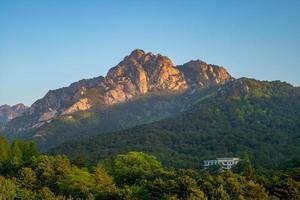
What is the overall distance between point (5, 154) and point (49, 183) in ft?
92.9

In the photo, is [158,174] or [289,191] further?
[158,174]

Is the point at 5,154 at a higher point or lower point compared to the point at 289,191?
higher

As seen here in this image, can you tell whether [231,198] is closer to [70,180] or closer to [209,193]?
[209,193]

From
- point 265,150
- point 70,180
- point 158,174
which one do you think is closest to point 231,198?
point 158,174

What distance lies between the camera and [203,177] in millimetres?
75125

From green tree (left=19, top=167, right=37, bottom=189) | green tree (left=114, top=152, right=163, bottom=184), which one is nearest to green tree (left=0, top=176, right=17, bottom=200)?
green tree (left=19, top=167, right=37, bottom=189)

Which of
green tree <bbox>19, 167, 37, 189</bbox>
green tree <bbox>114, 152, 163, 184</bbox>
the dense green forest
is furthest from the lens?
green tree <bbox>114, 152, 163, 184</bbox>

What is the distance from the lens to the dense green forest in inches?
2761

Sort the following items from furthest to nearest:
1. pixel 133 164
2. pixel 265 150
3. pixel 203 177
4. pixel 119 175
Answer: pixel 265 150 → pixel 133 164 → pixel 119 175 → pixel 203 177

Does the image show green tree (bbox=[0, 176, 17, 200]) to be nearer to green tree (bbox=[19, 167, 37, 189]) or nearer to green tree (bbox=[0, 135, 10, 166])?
green tree (bbox=[19, 167, 37, 189])

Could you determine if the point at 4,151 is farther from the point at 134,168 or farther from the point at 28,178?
the point at 134,168

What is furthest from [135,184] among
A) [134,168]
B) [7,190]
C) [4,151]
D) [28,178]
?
[4,151]

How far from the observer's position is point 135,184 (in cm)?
8150

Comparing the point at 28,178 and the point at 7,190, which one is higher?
the point at 28,178
